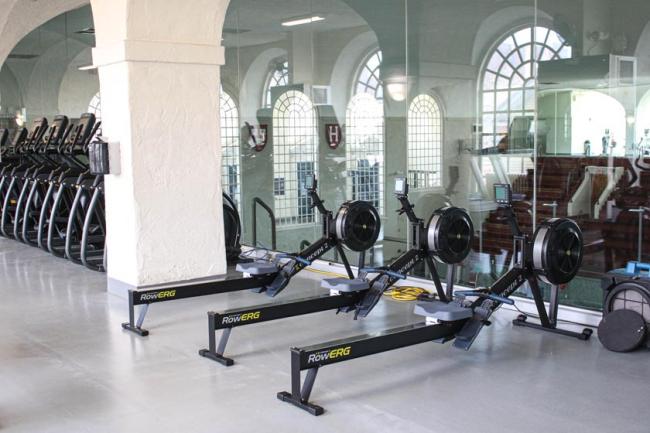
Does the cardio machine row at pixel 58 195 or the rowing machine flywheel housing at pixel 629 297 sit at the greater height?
the cardio machine row at pixel 58 195

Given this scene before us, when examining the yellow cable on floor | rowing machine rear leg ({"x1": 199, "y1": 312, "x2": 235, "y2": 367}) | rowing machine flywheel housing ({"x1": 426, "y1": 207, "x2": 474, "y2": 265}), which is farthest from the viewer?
the yellow cable on floor

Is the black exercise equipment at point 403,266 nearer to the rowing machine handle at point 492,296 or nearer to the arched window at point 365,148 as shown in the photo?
the rowing machine handle at point 492,296

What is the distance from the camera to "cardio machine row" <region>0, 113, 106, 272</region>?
8062mm

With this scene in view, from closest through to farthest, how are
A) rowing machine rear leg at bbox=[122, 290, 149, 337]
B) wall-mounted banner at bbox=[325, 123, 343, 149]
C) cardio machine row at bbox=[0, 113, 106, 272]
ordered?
rowing machine rear leg at bbox=[122, 290, 149, 337] < wall-mounted banner at bbox=[325, 123, 343, 149] < cardio machine row at bbox=[0, 113, 106, 272]

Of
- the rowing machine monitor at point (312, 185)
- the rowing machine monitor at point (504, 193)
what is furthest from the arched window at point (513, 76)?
the rowing machine monitor at point (312, 185)

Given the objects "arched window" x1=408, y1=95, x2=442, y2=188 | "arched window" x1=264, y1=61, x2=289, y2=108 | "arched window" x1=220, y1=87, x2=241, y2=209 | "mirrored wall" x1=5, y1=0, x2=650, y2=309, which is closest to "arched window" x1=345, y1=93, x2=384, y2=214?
"mirrored wall" x1=5, y1=0, x2=650, y2=309

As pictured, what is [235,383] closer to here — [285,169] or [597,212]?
[597,212]

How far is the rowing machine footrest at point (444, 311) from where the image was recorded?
4.38 meters

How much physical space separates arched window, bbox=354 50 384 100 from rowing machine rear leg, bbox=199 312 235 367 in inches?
122

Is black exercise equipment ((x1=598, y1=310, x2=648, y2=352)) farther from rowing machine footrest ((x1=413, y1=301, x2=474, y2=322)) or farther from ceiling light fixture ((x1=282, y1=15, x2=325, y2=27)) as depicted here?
ceiling light fixture ((x1=282, y1=15, x2=325, y2=27))

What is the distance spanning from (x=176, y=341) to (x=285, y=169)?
11.4 feet

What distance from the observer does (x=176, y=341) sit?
512 centimetres

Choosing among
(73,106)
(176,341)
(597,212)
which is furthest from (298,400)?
(73,106)

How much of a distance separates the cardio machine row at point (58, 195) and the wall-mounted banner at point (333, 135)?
7.39 feet
